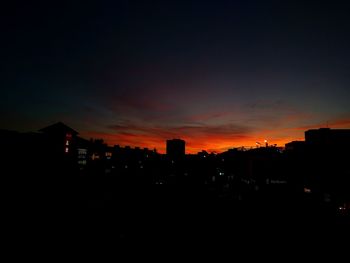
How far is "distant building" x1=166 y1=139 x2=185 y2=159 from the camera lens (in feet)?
433

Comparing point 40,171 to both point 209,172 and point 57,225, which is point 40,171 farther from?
point 209,172

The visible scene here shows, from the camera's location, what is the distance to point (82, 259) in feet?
38.1

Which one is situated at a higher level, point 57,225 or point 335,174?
point 335,174

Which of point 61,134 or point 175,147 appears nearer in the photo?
point 61,134

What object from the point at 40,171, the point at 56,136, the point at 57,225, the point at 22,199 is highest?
the point at 56,136

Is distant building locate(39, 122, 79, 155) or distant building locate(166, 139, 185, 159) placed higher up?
distant building locate(166, 139, 185, 159)

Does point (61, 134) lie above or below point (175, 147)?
below

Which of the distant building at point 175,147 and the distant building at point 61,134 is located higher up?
the distant building at point 175,147

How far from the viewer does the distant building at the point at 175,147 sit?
5192 inches

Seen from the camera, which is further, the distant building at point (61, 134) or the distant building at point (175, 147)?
the distant building at point (175, 147)

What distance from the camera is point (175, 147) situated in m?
133

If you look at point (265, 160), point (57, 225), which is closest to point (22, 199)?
point (57, 225)

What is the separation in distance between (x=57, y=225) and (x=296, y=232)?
17.0 m

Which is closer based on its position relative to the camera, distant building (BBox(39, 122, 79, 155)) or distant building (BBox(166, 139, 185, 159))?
distant building (BBox(39, 122, 79, 155))
